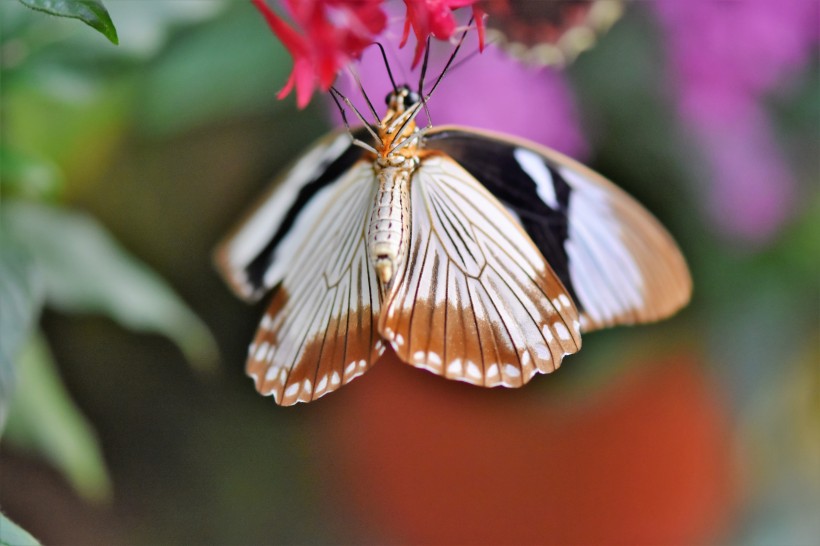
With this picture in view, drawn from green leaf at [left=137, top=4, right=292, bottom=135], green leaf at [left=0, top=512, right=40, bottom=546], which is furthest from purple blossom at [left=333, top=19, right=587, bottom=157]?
green leaf at [left=0, top=512, right=40, bottom=546]

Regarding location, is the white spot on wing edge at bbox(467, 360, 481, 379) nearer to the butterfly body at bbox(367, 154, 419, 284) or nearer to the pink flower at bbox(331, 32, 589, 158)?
the butterfly body at bbox(367, 154, 419, 284)

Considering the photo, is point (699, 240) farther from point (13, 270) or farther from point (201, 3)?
point (13, 270)

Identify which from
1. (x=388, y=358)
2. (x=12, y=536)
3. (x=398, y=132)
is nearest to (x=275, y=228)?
(x=398, y=132)

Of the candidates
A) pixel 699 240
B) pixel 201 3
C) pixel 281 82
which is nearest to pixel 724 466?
pixel 699 240

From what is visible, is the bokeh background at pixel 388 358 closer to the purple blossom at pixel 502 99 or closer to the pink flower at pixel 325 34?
the purple blossom at pixel 502 99

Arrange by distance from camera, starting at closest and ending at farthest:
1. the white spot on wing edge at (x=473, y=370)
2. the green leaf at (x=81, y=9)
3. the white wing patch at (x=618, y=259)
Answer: the green leaf at (x=81, y=9) → the white spot on wing edge at (x=473, y=370) → the white wing patch at (x=618, y=259)

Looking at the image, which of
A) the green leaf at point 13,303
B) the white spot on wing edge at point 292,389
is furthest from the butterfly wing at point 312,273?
the green leaf at point 13,303

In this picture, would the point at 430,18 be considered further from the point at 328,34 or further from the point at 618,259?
the point at 618,259
